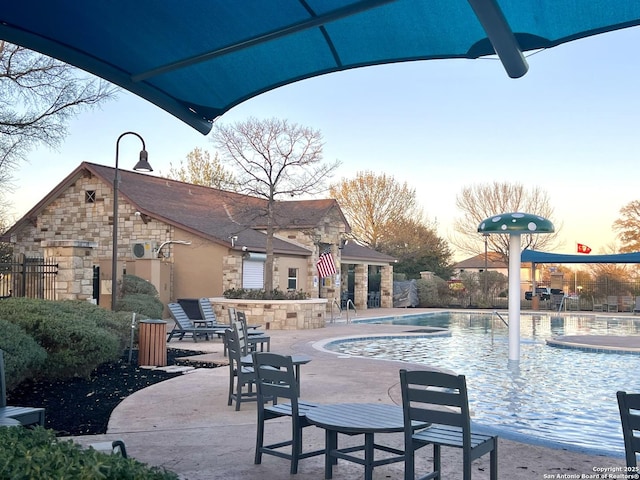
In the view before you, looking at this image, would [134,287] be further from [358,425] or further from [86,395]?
[358,425]

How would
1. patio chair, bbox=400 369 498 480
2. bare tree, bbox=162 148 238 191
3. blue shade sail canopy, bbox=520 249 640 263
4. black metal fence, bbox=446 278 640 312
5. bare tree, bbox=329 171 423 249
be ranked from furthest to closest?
bare tree, bbox=162 148 238 191, bare tree, bbox=329 171 423 249, black metal fence, bbox=446 278 640 312, blue shade sail canopy, bbox=520 249 640 263, patio chair, bbox=400 369 498 480

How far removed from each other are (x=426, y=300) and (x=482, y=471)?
2896 centimetres

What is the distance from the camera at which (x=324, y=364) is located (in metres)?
10.9

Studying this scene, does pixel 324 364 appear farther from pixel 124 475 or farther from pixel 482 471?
pixel 124 475

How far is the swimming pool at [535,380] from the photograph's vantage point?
22.2 feet

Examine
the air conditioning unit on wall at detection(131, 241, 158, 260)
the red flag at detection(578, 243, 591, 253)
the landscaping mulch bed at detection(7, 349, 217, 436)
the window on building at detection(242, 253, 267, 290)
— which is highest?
the red flag at detection(578, 243, 591, 253)

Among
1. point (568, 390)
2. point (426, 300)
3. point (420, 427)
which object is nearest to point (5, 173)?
point (568, 390)

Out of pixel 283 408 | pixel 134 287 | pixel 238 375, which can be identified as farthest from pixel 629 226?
pixel 283 408

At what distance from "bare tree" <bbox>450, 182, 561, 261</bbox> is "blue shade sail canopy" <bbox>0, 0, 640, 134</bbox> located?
1523 inches

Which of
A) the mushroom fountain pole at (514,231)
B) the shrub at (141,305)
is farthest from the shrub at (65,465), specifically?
the shrub at (141,305)

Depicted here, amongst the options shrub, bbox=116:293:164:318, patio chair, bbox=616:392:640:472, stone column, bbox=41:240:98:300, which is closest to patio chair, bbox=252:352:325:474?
patio chair, bbox=616:392:640:472

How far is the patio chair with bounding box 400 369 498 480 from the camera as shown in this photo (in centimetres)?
397

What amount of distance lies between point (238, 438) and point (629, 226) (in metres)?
46.4

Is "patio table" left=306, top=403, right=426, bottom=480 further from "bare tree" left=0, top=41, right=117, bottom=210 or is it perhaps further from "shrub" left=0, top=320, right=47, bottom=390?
"bare tree" left=0, top=41, right=117, bottom=210
